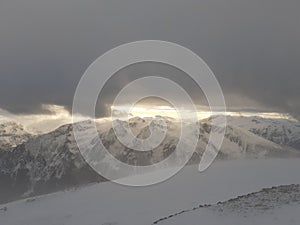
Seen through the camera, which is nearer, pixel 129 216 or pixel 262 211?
pixel 262 211

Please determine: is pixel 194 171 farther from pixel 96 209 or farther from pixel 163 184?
pixel 96 209

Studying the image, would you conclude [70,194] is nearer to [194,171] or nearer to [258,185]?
[194,171]

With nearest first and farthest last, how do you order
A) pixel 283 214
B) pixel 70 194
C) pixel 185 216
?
1. pixel 283 214
2. pixel 185 216
3. pixel 70 194

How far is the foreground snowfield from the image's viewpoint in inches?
1636

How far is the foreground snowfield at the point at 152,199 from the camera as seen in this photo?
136ft

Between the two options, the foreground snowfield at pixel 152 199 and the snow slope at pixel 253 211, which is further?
the foreground snowfield at pixel 152 199

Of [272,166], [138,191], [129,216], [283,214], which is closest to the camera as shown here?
[283,214]

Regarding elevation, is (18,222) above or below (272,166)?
below

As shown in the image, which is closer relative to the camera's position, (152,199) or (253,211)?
(253,211)

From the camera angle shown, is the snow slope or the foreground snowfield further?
the foreground snowfield

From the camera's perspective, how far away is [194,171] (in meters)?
59.2

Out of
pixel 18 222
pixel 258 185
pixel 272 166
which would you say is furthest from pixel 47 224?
pixel 272 166

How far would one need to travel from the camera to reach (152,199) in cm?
4681

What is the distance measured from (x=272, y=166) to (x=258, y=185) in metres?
11.6
